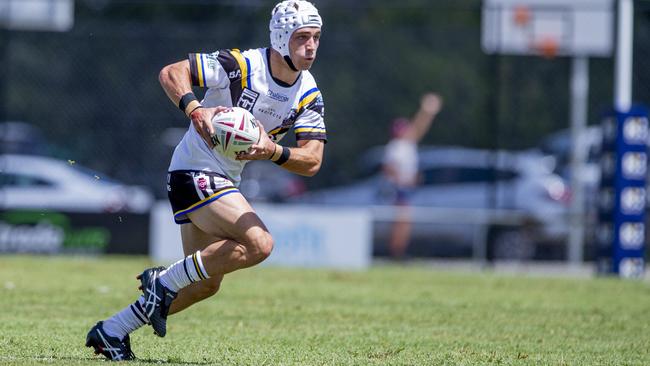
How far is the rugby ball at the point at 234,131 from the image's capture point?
6625 millimetres

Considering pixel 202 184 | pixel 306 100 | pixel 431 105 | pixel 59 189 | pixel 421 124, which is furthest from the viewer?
pixel 431 105

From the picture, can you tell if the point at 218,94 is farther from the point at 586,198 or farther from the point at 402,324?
the point at 586,198

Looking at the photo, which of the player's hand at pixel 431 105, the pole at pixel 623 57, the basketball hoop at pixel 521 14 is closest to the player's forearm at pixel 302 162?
the pole at pixel 623 57

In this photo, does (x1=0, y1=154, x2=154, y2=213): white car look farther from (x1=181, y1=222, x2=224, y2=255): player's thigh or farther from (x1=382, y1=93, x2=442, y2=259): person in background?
(x1=181, y1=222, x2=224, y2=255): player's thigh

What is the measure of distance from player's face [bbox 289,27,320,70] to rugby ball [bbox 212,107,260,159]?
1.82 ft

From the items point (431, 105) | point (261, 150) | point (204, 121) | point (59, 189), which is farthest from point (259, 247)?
point (431, 105)

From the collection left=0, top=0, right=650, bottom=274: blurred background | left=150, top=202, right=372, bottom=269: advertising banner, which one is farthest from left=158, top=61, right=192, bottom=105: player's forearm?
left=0, top=0, right=650, bottom=274: blurred background

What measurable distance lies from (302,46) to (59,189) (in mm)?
13137

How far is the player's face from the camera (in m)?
7.04

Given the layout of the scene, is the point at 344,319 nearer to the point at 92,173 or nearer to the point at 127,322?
the point at 127,322

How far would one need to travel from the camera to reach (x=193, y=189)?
6.86 m

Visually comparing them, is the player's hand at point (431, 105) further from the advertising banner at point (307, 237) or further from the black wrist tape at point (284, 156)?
the black wrist tape at point (284, 156)

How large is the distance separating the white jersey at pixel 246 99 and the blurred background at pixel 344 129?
31.4 feet

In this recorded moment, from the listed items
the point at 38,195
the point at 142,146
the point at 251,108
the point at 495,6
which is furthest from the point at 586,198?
the point at 251,108
